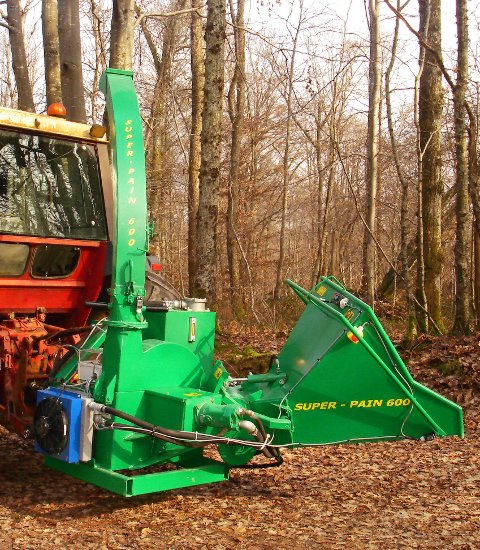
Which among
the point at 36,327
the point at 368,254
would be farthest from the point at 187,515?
the point at 368,254

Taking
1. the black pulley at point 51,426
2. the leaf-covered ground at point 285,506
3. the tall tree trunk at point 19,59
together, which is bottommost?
the leaf-covered ground at point 285,506

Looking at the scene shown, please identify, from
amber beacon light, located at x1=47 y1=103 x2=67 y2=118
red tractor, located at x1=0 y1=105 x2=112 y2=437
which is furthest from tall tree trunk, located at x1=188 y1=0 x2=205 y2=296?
amber beacon light, located at x1=47 y1=103 x2=67 y2=118

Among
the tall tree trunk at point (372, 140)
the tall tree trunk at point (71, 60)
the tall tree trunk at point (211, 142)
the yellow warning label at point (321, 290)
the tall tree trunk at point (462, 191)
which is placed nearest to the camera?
the yellow warning label at point (321, 290)

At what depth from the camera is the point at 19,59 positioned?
45.4 feet

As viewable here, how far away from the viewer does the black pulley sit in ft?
13.8

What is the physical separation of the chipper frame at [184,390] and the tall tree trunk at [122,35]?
461 centimetres

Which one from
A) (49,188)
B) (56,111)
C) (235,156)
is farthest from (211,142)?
(235,156)

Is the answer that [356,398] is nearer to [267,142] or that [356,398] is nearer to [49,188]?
[49,188]

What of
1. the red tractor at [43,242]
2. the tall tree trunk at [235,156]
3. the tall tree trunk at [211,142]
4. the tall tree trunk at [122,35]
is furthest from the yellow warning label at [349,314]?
the tall tree trunk at [235,156]

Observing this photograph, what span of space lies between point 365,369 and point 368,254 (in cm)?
1016

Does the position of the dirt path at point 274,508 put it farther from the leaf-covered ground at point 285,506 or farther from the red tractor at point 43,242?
the red tractor at point 43,242

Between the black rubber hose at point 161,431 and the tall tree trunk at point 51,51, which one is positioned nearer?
the black rubber hose at point 161,431

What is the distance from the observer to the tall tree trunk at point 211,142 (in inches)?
367

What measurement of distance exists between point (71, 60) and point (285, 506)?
7810 mm
